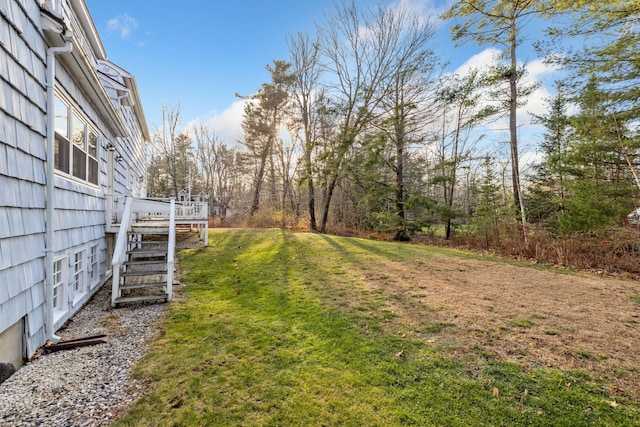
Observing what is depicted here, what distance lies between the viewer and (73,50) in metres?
3.48

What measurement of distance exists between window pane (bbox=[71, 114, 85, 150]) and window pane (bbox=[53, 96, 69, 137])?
0.25 m

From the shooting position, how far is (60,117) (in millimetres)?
3867

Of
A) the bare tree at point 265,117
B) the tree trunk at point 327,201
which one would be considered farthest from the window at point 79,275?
the bare tree at point 265,117

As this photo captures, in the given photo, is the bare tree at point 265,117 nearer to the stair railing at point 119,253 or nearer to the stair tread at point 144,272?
the stair railing at point 119,253

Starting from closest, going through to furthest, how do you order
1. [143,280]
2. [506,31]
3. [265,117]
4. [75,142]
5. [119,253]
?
[75,142] → [119,253] → [143,280] → [506,31] → [265,117]

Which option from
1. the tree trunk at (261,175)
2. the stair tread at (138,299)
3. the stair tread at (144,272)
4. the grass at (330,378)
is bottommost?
the grass at (330,378)

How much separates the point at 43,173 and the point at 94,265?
307 cm

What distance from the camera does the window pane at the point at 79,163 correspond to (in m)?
4.40

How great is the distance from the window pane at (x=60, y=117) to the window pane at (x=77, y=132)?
25 centimetres

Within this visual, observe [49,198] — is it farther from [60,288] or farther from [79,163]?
[79,163]

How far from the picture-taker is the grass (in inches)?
87.0

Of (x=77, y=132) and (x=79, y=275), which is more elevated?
(x=77, y=132)

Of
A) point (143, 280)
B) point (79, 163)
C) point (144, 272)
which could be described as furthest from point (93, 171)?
point (143, 280)

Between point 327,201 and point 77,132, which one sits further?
point 327,201
